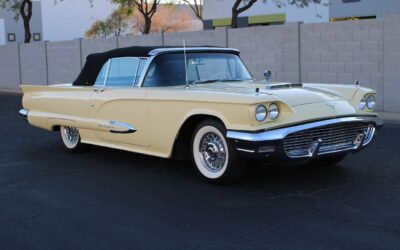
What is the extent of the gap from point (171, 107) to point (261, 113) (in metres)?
1.24

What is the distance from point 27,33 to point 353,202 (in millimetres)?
25823

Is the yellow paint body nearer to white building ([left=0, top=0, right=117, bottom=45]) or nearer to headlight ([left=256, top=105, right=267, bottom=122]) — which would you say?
headlight ([left=256, top=105, right=267, bottom=122])

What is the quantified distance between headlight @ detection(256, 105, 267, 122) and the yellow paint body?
0.04 m

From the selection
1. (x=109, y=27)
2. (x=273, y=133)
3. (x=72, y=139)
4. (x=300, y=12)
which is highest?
(x=109, y=27)

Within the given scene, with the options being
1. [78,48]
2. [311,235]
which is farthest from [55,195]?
[78,48]

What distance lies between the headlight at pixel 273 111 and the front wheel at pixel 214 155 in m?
0.54

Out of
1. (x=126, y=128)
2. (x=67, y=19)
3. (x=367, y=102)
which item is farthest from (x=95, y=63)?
(x=67, y=19)

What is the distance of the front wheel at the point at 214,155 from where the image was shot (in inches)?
230

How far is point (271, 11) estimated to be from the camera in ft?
139

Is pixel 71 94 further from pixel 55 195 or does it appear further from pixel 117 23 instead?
pixel 117 23

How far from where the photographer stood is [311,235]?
14.7ft

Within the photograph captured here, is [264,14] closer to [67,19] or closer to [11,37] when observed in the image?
[67,19]

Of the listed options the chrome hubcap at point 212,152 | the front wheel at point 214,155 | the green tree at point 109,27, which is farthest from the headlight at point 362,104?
the green tree at point 109,27

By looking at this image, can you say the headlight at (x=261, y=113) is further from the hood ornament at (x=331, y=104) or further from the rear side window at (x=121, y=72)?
the rear side window at (x=121, y=72)
